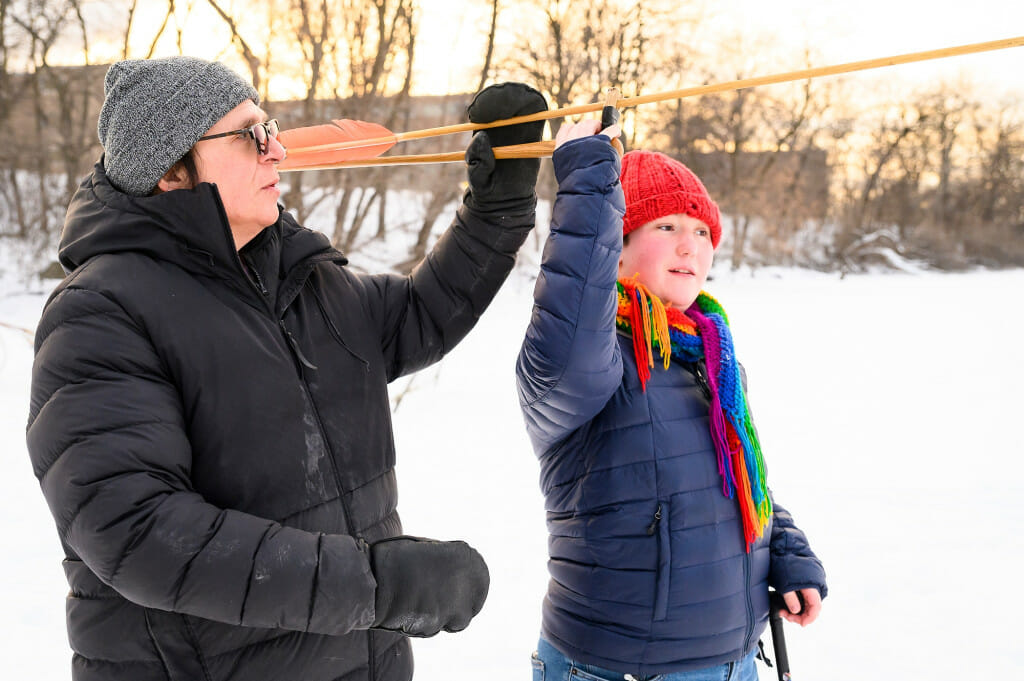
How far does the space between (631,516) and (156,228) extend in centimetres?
95

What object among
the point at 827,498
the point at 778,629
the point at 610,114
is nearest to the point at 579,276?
the point at 610,114

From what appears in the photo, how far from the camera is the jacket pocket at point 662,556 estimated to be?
150 centimetres

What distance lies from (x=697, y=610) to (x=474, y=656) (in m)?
1.75

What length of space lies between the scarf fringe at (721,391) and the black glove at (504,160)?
278 mm

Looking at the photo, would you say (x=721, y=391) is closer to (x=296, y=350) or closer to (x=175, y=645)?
(x=296, y=350)

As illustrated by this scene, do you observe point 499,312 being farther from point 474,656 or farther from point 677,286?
point 677,286

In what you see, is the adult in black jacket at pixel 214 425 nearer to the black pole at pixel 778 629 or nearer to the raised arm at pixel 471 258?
the raised arm at pixel 471 258

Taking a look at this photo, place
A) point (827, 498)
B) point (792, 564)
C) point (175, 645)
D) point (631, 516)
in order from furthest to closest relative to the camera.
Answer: point (827, 498) < point (792, 564) < point (631, 516) < point (175, 645)

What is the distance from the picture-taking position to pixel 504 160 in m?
1.62

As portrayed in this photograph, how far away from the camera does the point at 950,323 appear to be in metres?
12.7

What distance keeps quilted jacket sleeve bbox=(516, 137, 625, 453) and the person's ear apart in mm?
591

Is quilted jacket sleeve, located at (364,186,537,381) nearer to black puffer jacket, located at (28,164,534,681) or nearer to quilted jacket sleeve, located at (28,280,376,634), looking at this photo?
black puffer jacket, located at (28,164,534,681)

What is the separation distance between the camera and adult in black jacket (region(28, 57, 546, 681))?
1.02 m

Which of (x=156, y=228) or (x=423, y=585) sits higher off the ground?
(x=156, y=228)
